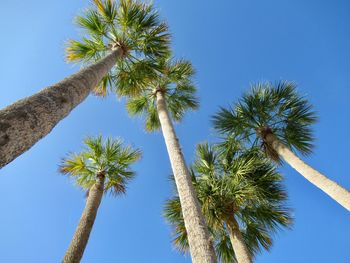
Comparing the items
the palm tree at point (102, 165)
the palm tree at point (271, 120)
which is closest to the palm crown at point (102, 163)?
the palm tree at point (102, 165)

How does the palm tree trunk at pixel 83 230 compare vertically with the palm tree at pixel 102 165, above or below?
below

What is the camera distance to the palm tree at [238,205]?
28.2ft

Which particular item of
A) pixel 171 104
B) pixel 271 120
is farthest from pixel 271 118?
pixel 171 104

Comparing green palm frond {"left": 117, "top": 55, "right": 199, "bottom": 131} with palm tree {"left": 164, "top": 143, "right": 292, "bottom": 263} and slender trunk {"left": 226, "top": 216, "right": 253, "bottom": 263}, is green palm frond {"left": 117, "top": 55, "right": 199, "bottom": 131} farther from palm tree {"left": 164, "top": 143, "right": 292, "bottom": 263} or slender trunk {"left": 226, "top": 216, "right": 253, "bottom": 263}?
slender trunk {"left": 226, "top": 216, "right": 253, "bottom": 263}

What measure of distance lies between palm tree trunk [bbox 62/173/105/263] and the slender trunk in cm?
393

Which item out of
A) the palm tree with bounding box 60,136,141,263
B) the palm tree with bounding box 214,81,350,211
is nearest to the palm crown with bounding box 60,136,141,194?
the palm tree with bounding box 60,136,141,263

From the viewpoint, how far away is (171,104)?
465 inches

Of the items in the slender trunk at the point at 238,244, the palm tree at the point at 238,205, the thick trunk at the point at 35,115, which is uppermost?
the palm tree at the point at 238,205

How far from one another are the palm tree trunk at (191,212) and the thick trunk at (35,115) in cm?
268

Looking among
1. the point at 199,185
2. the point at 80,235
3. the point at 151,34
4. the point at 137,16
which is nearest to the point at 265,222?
the point at 199,185

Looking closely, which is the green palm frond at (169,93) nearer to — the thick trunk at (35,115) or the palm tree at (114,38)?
the palm tree at (114,38)

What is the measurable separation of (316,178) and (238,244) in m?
2.77

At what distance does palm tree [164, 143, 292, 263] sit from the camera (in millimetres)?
8609

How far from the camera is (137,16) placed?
8977 mm
